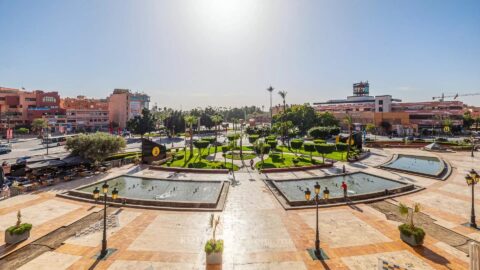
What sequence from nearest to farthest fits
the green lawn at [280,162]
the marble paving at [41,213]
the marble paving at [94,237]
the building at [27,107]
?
the marble paving at [94,237] → the marble paving at [41,213] → the green lawn at [280,162] → the building at [27,107]

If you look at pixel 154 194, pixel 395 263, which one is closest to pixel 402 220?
pixel 395 263

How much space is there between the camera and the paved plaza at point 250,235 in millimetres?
11859

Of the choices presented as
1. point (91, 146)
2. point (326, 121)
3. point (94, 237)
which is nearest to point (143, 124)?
point (91, 146)

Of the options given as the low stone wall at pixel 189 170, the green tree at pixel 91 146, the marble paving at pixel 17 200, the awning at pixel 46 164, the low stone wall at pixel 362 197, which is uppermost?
the green tree at pixel 91 146

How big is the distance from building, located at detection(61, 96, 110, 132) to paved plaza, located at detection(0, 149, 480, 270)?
77564 millimetres

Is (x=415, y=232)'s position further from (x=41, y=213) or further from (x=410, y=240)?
(x=41, y=213)

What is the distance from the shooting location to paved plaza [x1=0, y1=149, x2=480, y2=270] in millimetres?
11859

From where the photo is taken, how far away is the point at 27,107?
8381cm

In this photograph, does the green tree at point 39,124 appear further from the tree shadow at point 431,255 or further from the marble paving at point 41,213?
the tree shadow at point 431,255

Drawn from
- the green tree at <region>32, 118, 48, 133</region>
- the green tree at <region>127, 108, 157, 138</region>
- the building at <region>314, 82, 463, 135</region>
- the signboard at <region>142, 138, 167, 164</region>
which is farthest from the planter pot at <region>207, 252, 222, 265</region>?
the green tree at <region>32, 118, 48, 133</region>

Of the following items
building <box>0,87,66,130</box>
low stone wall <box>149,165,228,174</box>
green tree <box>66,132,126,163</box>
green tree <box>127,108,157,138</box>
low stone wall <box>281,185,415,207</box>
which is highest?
building <box>0,87,66,130</box>

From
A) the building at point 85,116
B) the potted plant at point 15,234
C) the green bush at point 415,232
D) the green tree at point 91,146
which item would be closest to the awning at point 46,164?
the green tree at point 91,146

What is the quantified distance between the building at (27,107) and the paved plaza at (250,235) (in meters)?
80.3

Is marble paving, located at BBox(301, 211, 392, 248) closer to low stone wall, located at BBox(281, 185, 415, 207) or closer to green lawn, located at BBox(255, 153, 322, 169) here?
low stone wall, located at BBox(281, 185, 415, 207)
